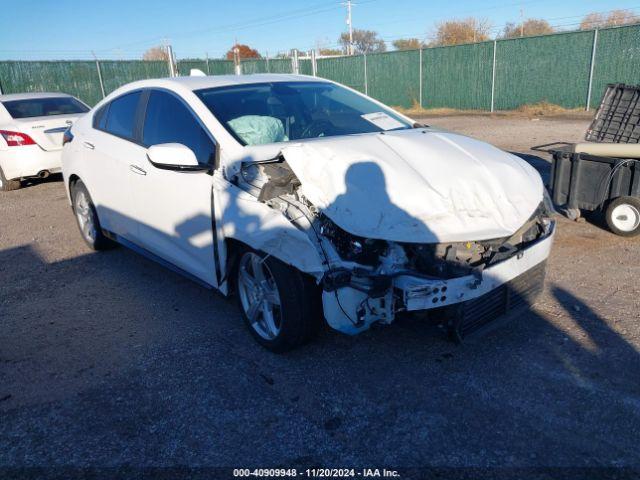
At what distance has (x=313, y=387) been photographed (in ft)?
10.6

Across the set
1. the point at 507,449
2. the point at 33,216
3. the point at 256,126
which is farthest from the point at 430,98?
the point at 507,449

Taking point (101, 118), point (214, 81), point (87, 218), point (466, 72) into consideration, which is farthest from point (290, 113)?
point (466, 72)

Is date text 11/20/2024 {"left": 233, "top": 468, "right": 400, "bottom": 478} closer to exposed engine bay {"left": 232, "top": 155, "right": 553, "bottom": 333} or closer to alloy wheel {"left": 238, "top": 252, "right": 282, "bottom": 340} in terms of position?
exposed engine bay {"left": 232, "top": 155, "right": 553, "bottom": 333}

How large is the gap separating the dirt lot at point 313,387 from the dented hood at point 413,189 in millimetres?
672

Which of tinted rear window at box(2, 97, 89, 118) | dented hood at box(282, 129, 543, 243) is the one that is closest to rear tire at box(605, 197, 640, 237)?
dented hood at box(282, 129, 543, 243)

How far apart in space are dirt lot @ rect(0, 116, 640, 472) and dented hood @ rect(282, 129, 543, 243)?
0.67m

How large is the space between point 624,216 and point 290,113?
375 centimetres

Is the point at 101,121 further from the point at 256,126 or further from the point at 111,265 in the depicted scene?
the point at 256,126

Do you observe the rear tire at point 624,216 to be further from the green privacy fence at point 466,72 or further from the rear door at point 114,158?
the green privacy fence at point 466,72

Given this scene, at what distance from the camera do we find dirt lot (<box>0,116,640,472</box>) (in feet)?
8.92

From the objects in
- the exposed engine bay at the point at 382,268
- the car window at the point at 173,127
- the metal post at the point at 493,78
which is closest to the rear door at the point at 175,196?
the car window at the point at 173,127

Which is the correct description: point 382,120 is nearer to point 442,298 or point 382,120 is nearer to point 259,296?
point 259,296

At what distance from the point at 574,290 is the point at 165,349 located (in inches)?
129

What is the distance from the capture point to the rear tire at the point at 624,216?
5504mm
